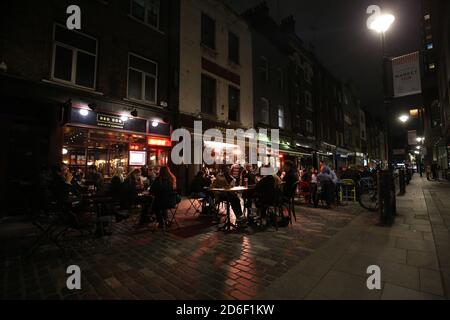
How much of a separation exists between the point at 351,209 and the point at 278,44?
17240 millimetres

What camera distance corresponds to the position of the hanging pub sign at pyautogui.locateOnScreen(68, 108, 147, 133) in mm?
8180

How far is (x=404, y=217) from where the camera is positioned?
6660 mm

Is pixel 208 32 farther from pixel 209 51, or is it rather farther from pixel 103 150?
pixel 103 150

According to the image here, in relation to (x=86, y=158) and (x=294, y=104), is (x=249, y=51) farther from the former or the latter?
(x=86, y=158)

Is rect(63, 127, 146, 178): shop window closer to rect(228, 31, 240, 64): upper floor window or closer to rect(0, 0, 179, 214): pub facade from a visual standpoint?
rect(0, 0, 179, 214): pub facade

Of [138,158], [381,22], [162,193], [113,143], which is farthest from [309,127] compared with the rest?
[162,193]

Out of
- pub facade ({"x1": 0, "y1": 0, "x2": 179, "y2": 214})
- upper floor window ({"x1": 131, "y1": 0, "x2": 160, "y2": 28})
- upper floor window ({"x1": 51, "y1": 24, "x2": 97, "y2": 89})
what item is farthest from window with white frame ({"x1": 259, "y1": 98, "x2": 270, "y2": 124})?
upper floor window ({"x1": 51, "y1": 24, "x2": 97, "y2": 89})

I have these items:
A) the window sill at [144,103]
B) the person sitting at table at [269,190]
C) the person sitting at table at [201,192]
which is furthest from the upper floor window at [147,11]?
the person sitting at table at [269,190]

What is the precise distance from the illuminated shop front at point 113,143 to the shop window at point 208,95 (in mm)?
3343

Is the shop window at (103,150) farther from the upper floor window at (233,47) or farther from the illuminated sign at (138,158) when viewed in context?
the upper floor window at (233,47)

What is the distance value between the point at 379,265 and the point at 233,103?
43.8ft

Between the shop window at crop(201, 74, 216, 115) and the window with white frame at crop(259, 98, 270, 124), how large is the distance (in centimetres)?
→ 501
